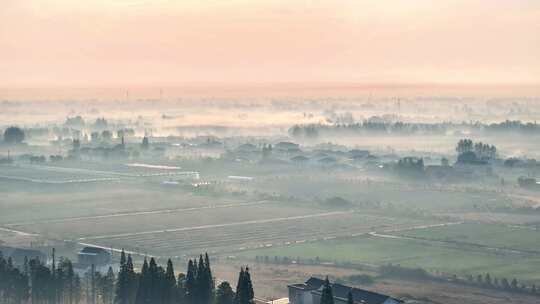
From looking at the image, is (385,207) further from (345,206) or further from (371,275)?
(371,275)

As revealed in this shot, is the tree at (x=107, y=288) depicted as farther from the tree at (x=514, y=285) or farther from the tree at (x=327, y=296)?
the tree at (x=514, y=285)

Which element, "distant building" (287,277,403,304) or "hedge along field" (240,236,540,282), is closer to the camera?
"distant building" (287,277,403,304)

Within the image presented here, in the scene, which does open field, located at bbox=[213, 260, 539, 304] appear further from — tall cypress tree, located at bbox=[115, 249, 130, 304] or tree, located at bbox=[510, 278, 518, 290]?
tall cypress tree, located at bbox=[115, 249, 130, 304]

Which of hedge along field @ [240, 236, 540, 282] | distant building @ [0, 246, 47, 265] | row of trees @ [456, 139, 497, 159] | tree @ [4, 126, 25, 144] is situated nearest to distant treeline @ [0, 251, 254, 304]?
distant building @ [0, 246, 47, 265]

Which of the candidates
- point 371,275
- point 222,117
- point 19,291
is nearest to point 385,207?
point 371,275

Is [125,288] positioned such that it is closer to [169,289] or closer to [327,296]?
[169,289]

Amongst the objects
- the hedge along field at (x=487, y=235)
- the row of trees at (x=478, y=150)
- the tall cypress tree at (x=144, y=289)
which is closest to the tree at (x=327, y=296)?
the tall cypress tree at (x=144, y=289)

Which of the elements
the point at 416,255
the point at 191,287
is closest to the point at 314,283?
the point at 191,287

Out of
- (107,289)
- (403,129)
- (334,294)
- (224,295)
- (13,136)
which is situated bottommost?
(334,294)
